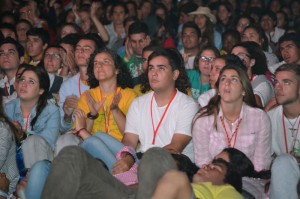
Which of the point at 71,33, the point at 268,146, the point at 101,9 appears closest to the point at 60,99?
the point at 71,33

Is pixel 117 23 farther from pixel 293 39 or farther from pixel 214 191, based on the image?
pixel 214 191

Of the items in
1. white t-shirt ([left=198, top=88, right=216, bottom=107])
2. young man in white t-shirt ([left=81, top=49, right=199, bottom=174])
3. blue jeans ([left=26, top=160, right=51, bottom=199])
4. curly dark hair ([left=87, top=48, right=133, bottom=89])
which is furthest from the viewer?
curly dark hair ([left=87, top=48, right=133, bottom=89])

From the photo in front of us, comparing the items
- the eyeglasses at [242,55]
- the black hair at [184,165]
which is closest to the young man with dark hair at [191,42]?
the eyeglasses at [242,55]

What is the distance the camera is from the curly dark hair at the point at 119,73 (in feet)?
23.5

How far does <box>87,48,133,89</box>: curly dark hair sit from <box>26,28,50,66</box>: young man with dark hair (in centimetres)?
199

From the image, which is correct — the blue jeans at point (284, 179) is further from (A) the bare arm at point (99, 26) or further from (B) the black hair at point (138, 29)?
(A) the bare arm at point (99, 26)

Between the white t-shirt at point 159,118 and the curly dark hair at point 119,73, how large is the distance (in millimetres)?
515

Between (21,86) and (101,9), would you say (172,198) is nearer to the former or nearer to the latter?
(21,86)

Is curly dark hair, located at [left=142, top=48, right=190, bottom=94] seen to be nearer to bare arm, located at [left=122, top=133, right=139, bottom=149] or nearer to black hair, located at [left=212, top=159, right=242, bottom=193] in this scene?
bare arm, located at [left=122, top=133, right=139, bottom=149]

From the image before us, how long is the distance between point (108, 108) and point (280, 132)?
1.58m

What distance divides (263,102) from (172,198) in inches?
118

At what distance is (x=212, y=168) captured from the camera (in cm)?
533

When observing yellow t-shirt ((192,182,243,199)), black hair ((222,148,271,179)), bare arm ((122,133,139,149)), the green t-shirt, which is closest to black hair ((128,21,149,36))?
the green t-shirt

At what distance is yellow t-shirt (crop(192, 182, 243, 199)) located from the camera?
500 cm
